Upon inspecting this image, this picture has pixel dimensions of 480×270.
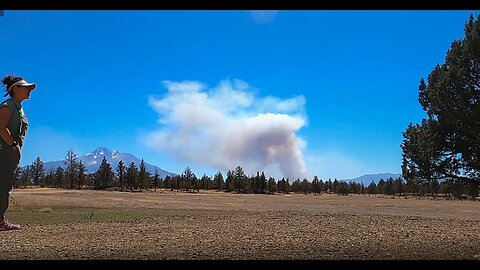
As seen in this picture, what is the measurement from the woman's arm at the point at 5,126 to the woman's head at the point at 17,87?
0.24 metres

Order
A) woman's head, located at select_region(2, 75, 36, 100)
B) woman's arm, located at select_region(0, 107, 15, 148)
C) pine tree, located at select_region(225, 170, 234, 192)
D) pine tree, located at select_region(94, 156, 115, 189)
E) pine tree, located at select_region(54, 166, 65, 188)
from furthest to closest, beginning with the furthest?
1. pine tree, located at select_region(225, 170, 234, 192)
2. pine tree, located at select_region(54, 166, 65, 188)
3. pine tree, located at select_region(94, 156, 115, 189)
4. woman's head, located at select_region(2, 75, 36, 100)
5. woman's arm, located at select_region(0, 107, 15, 148)

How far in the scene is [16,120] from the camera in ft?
15.3

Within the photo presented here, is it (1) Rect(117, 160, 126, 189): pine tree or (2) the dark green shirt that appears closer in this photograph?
(2) the dark green shirt

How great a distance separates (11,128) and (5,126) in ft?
0.28

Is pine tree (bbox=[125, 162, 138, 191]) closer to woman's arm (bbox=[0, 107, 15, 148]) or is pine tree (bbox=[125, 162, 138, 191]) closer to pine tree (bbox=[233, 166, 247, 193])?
pine tree (bbox=[233, 166, 247, 193])

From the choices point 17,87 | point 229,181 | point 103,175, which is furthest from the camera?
point 229,181

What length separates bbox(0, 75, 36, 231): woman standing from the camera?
457 centimetres

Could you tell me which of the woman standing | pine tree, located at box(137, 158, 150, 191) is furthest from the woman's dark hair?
pine tree, located at box(137, 158, 150, 191)

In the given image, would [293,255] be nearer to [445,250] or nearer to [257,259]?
[257,259]

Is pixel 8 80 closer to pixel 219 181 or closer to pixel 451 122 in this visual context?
pixel 451 122

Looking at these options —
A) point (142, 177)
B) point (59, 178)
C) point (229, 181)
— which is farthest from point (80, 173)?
point (229, 181)

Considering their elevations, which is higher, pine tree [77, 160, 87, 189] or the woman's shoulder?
pine tree [77, 160, 87, 189]

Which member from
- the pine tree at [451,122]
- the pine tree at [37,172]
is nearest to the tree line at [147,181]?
the pine tree at [37,172]

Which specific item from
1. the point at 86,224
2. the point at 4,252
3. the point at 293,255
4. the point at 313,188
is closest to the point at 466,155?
the point at 293,255
